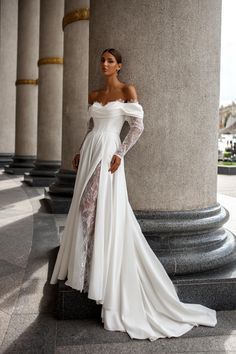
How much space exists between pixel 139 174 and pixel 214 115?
0.94 m

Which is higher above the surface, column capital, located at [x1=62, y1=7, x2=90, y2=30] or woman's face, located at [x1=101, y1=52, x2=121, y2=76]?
column capital, located at [x1=62, y1=7, x2=90, y2=30]

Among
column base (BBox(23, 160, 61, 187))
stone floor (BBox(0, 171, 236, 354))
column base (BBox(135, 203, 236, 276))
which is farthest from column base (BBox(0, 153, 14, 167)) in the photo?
column base (BBox(135, 203, 236, 276))

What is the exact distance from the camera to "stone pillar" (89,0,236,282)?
11.9 feet

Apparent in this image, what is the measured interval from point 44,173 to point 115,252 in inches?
380

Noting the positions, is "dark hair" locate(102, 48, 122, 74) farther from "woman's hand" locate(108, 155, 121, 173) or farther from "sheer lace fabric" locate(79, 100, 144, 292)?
"woman's hand" locate(108, 155, 121, 173)

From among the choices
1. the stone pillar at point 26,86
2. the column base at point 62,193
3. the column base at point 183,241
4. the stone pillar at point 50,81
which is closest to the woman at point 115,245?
the column base at point 183,241

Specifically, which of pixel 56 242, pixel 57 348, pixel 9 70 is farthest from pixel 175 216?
pixel 9 70

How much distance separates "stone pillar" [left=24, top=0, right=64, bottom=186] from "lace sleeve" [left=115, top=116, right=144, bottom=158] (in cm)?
917

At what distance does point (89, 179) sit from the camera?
10.8 ft

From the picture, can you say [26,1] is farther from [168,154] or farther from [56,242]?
[168,154]

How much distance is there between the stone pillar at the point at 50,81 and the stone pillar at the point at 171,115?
8.55m

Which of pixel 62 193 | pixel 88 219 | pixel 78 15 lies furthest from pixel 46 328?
pixel 78 15

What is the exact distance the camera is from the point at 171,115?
3.68 meters

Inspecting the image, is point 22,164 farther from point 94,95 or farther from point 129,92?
point 129,92
